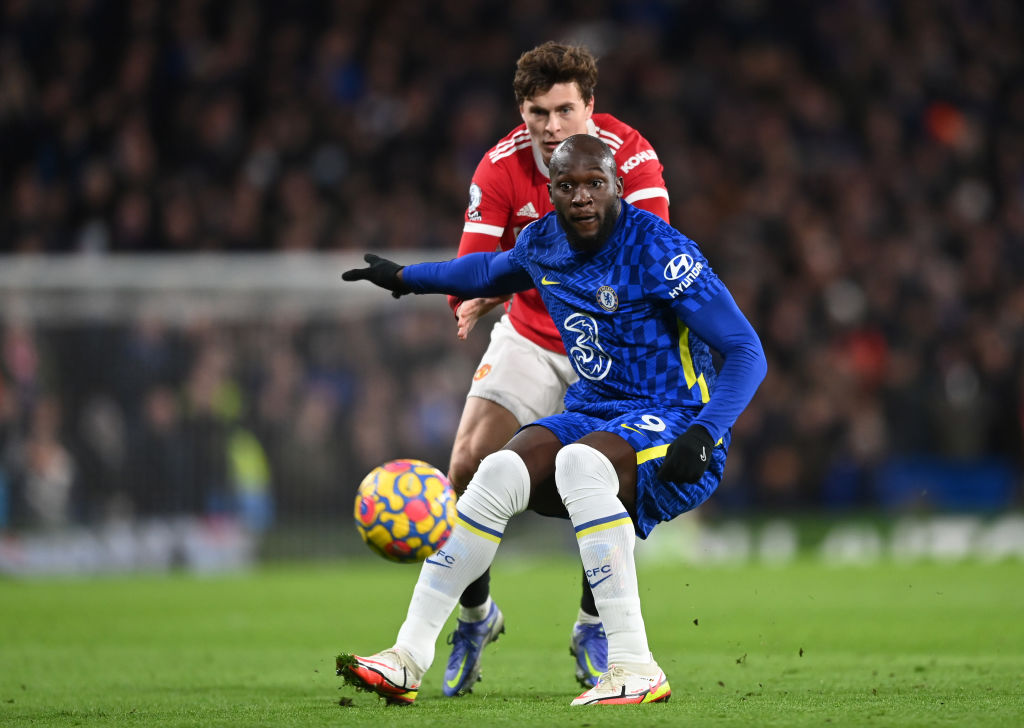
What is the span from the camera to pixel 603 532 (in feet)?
15.6

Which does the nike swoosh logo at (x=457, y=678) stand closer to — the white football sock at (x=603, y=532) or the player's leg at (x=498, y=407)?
the player's leg at (x=498, y=407)

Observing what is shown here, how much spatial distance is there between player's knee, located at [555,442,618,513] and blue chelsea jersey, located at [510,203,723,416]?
364 millimetres

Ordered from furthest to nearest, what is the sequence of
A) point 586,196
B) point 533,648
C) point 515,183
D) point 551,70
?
point 533,648
point 515,183
point 551,70
point 586,196

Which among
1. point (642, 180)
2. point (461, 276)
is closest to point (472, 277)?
point (461, 276)

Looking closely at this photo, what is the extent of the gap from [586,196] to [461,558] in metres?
1.30

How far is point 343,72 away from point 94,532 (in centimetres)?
722

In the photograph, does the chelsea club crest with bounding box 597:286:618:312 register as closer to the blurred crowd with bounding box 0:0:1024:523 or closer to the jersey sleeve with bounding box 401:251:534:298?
the jersey sleeve with bounding box 401:251:534:298

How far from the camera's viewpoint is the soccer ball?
5.45m

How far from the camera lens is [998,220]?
18062 mm

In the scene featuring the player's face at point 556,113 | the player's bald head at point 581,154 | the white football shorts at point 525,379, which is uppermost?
the player's face at point 556,113

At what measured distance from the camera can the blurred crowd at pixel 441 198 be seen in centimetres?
1507

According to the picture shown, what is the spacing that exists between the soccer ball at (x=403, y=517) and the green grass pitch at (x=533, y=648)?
56 centimetres

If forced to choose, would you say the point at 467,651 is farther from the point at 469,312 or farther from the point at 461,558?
the point at 469,312

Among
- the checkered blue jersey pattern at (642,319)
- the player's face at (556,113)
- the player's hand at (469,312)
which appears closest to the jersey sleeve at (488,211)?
the player's hand at (469,312)
